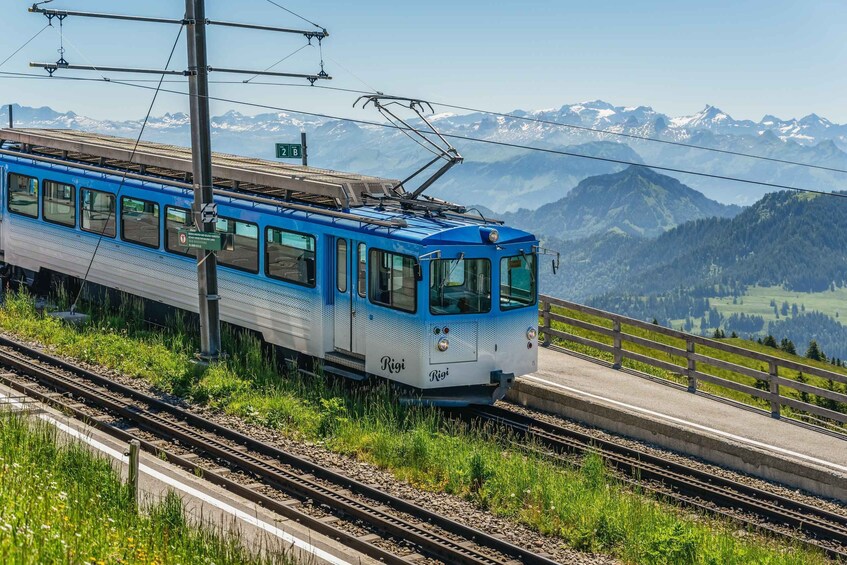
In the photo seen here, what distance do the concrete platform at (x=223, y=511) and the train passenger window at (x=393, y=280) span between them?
4316mm

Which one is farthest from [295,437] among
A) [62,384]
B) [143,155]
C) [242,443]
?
[143,155]

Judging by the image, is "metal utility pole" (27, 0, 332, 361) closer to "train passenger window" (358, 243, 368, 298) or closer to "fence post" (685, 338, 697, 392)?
"train passenger window" (358, 243, 368, 298)

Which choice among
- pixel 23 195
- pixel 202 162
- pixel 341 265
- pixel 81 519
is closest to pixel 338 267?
pixel 341 265

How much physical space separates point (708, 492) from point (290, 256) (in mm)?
8085

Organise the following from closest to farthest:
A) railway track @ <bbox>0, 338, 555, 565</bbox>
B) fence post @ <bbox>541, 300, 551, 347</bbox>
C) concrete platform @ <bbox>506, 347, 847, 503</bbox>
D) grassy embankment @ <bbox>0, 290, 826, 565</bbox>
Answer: railway track @ <bbox>0, 338, 555, 565</bbox> → grassy embankment @ <bbox>0, 290, 826, 565</bbox> → concrete platform @ <bbox>506, 347, 847, 503</bbox> → fence post @ <bbox>541, 300, 551, 347</bbox>

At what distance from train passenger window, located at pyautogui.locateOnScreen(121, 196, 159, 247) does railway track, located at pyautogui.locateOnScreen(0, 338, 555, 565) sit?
4.31 m

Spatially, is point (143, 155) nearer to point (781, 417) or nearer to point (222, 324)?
point (222, 324)

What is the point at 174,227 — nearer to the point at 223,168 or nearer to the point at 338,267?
the point at 223,168

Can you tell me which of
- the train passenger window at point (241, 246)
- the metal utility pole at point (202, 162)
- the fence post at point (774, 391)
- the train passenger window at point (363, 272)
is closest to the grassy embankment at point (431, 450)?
the metal utility pole at point (202, 162)

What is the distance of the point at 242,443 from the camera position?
14742 mm

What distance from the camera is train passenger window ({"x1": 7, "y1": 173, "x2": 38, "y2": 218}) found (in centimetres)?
2503

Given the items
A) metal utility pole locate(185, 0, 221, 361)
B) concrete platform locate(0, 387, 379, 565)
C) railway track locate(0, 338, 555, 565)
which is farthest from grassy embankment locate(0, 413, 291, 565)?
metal utility pole locate(185, 0, 221, 361)

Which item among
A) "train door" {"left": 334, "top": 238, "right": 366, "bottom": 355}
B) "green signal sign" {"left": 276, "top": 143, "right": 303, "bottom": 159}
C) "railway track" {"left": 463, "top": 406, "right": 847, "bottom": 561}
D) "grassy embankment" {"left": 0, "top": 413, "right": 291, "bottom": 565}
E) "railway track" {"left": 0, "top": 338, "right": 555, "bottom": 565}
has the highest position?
"green signal sign" {"left": 276, "top": 143, "right": 303, "bottom": 159}

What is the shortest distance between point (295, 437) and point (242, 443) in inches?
31.7
